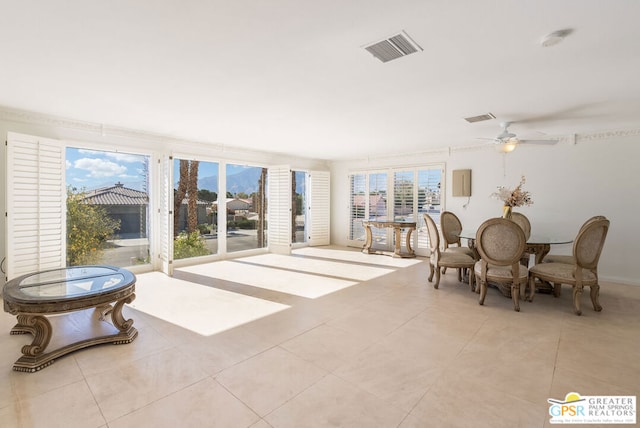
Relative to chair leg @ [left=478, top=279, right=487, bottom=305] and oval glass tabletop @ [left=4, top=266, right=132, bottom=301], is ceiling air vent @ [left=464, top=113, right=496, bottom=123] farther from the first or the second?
A: oval glass tabletop @ [left=4, top=266, right=132, bottom=301]

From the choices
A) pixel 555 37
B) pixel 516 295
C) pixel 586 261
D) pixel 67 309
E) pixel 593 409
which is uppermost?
pixel 555 37

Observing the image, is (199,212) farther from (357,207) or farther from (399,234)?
(399,234)

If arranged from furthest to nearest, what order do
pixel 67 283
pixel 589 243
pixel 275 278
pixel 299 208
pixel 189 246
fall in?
pixel 299 208 < pixel 189 246 < pixel 275 278 < pixel 589 243 < pixel 67 283

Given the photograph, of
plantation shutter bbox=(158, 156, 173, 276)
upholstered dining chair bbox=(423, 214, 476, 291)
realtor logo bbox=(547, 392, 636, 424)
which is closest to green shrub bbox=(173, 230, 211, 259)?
plantation shutter bbox=(158, 156, 173, 276)

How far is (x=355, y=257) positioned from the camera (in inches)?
262

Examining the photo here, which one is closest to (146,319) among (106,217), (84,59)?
(84,59)

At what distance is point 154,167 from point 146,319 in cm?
311

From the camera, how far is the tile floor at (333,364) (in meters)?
1.75

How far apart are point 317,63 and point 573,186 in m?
4.94

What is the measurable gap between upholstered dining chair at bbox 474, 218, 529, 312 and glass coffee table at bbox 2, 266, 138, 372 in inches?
149

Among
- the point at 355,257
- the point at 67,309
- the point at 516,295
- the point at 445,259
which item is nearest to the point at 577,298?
the point at 516,295

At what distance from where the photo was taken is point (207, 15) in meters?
1.88

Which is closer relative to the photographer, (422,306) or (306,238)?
(422,306)

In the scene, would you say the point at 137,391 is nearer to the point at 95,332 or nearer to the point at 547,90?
the point at 95,332
